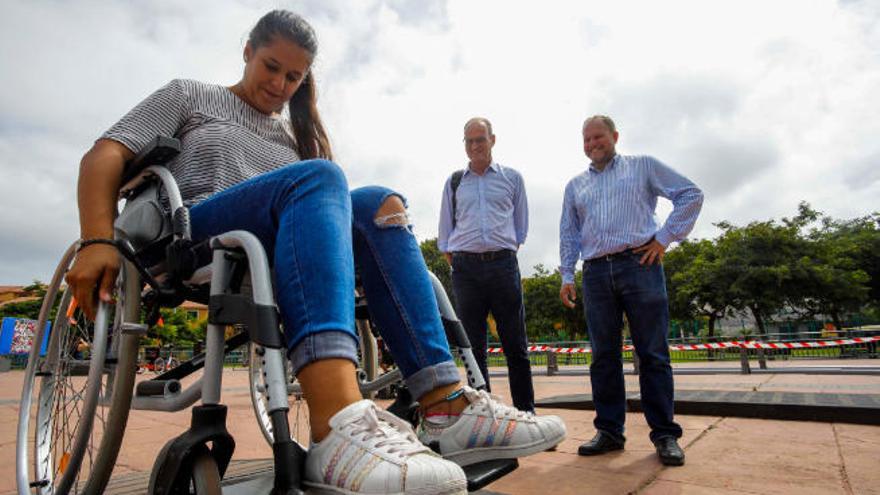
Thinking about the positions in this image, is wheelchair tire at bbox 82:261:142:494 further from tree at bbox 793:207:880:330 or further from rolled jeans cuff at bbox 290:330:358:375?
tree at bbox 793:207:880:330

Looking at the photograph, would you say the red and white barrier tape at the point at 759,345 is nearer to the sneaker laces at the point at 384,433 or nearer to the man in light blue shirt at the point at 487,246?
the man in light blue shirt at the point at 487,246

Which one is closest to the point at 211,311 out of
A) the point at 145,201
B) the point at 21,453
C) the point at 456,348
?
the point at 145,201

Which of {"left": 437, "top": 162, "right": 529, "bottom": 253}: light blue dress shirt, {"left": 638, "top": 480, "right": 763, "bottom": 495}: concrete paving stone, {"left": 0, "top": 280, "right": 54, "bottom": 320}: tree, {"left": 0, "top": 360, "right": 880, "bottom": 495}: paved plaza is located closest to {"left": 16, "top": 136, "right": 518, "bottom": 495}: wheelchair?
{"left": 0, "top": 360, "right": 880, "bottom": 495}: paved plaza

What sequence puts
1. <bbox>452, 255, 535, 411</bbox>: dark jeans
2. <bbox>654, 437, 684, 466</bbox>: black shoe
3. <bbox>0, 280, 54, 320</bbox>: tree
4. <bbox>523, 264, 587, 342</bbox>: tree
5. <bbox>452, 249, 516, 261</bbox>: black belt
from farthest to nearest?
<bbox>0, 280, 54, 320</bbox>: tree
<bbox>523, 264, 587, 342</bbox>: tree
<bbox>452, 249, 516, 261</bbox>: black belt
<bbox>452, 255, 535, 411</bbox>: dark jeans
<bbox>654, 437, 684, 466</bbox>: black shoe

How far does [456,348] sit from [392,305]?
346mm

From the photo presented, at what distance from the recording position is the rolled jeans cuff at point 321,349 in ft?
3.28

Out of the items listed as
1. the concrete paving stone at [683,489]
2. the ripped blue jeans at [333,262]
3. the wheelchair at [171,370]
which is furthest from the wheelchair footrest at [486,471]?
the concrete paving stone at [683,489]

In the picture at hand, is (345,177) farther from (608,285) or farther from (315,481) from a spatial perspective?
(608,285)

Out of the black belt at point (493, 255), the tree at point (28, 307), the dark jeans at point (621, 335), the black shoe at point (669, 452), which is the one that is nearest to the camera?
the black shoe at point (669, 452)

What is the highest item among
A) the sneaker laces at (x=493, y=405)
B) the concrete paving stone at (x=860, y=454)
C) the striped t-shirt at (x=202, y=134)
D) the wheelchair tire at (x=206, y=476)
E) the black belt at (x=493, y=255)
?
the striped t-shirt at (x=202, y=134)

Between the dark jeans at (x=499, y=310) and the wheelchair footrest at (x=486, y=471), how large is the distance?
1727 mm

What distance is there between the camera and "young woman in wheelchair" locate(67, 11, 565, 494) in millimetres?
962

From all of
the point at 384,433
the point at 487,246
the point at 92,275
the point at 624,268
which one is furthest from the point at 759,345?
the point at 92,275

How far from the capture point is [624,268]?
2682mm
